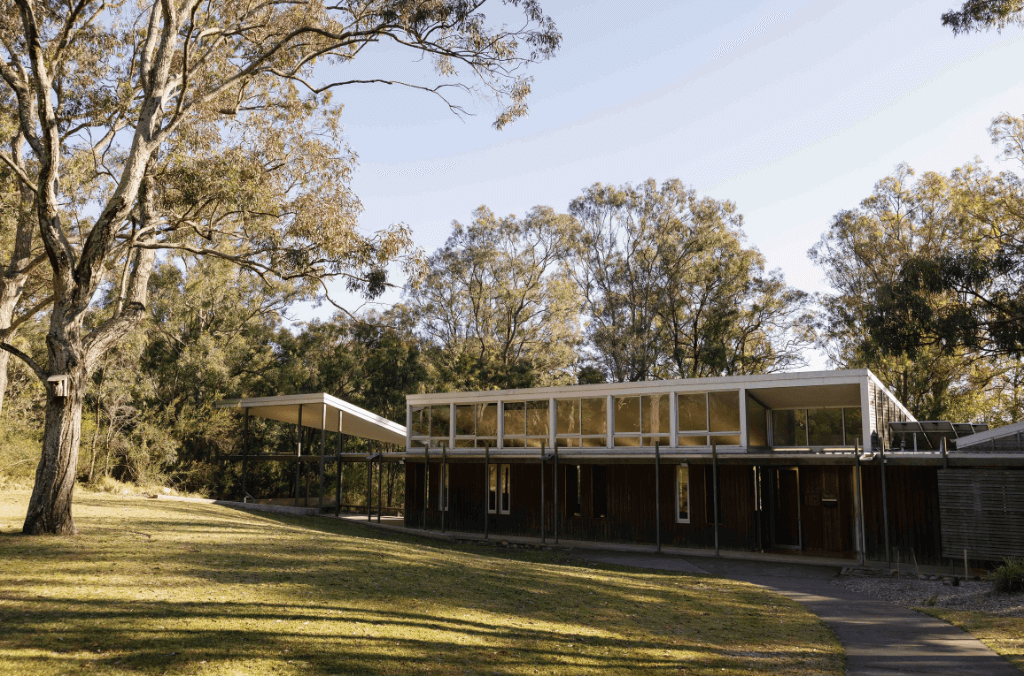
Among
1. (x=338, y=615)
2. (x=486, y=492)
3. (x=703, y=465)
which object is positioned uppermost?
(x=703, y=465)

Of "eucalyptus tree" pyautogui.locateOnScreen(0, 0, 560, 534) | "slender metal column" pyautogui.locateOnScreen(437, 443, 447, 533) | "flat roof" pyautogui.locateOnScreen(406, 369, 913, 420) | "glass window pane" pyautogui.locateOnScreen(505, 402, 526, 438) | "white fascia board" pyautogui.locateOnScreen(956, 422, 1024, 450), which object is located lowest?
"slender metal column" pyautogui.locateOnScreen(437, 443, 447, 533)

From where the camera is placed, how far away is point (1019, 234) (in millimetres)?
27500

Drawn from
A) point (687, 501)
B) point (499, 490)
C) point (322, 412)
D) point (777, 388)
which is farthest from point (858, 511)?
point (322, 412)

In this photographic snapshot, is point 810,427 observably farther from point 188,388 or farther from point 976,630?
point 188,388

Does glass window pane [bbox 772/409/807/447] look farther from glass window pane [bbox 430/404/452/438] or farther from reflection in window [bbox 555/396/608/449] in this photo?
glass window pane [bbox 430/404/452/438]

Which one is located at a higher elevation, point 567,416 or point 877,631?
point 567,416

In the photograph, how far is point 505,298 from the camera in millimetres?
38094

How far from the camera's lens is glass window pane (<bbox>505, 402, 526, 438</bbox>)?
20781 mm

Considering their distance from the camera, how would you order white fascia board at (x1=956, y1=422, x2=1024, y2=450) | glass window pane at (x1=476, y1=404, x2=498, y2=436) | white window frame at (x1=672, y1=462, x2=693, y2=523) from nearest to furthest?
1. white fascia board at (x1=956, y1=422, x2=1024, y2=450)
2. white window frame at (x1=672, y1=462, x2=693, y2=523)
3. glass window pane at (x1=476, y1=404, x2=498, y2=436)

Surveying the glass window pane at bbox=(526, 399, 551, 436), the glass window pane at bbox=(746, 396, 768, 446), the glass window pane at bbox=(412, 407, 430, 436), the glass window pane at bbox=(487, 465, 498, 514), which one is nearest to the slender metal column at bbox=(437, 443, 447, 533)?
the glass window pane at bbox=(412, 407, 430, 436)

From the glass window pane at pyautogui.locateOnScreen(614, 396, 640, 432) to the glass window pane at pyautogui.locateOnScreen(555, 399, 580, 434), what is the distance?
3.73ft

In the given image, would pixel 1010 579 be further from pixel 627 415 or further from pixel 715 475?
pixel 627 415

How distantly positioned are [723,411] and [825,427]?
13.1ft

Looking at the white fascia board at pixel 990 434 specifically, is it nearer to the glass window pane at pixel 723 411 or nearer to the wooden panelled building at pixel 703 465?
the wooden panelled building at pixel 703 465
